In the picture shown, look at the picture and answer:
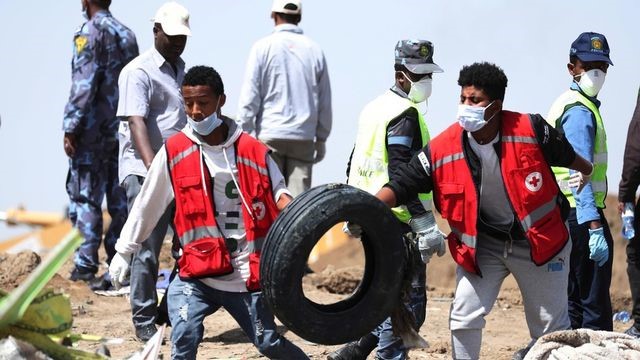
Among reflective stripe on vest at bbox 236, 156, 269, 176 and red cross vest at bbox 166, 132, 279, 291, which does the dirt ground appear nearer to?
red cross vest at bbox 166, 132, 279, 291

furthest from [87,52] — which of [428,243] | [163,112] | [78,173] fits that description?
[428,243]

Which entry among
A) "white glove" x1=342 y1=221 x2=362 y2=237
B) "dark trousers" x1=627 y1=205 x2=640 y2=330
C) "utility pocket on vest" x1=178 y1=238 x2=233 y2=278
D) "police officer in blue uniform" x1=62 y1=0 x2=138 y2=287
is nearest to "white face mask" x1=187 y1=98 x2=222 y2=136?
"utility pocket on vest" x1=178 y1=238 x2=233 y2=278

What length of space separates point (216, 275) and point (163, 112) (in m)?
2.67

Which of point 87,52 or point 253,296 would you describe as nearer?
point 253,296

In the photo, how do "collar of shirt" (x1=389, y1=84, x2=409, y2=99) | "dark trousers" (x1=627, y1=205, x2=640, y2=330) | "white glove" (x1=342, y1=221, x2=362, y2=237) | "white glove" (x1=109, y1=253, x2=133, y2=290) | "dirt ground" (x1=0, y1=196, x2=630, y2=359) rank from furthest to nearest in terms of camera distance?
"dark trousers" (x1=627, y1=205, x2=640, y2=330) < "dirt ground" (x1=0, y1=196, x2=630, y2=359) < "collar of shirt" (x1=389, y1=84, x2=409, y2=99) < "white glove" (x1=109, y1=253, x2=133, y2=290) < "white glove" (x1=342, y1=221, x2=362, y2=237)

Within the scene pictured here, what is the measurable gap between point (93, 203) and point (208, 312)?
446 centimetres

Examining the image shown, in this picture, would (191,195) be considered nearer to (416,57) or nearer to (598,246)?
(416,57)

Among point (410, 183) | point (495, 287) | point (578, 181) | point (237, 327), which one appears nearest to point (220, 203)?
point (410, 183)

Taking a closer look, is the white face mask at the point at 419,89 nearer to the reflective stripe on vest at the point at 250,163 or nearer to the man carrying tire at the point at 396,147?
the man carrying tire at the point at 396,147

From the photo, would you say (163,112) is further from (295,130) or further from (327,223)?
(327,223)

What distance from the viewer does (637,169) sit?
9.88 meters

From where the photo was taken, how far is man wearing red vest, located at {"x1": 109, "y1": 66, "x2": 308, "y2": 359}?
7266 millimetres

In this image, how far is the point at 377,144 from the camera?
8188 mm

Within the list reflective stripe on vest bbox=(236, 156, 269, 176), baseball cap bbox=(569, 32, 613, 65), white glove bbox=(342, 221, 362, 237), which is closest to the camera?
white glove bbox=(342, 221, 362, 237)
